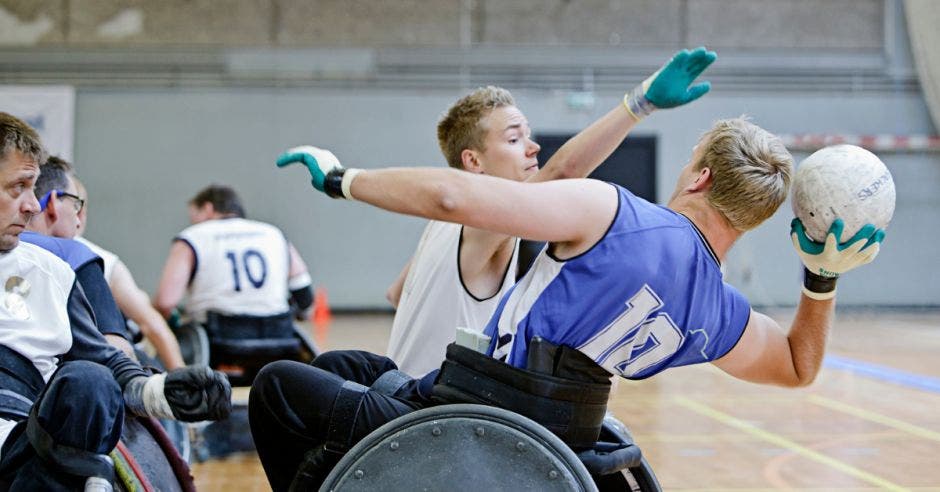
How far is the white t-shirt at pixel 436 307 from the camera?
8.73ft

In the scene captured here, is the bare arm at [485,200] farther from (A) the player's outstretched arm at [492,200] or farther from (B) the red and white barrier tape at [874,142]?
(B) the red and white barrier tape at [874,142]

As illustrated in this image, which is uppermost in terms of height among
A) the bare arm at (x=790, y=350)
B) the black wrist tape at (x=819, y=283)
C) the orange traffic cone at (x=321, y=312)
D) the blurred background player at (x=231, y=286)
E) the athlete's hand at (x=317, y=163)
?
the athlete's hand at (x=317, y=163)

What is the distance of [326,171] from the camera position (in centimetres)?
201

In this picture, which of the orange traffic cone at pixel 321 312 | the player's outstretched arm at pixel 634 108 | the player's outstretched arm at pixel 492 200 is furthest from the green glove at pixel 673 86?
the orange traffic cone at pixel 321 312

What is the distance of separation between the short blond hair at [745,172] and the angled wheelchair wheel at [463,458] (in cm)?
61

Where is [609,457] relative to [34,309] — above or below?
below

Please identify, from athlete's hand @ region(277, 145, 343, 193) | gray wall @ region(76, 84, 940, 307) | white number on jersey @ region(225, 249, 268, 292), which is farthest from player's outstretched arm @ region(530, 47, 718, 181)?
gray wall @ region(76, 84, 940, 307)

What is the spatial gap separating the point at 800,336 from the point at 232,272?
385 cm

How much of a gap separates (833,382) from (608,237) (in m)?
6.40

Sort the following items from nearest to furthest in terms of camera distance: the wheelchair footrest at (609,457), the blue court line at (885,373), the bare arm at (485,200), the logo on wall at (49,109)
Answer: the bare arm at (485,200) → the wheelchair footrest at (609,457) → the blue court line at (885,373) → the logo on wall at (49,109)

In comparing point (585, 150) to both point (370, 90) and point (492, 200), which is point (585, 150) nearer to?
point (492, 200)

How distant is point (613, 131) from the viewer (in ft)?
7.82

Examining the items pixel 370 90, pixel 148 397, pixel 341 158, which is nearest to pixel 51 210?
pixel 148 397

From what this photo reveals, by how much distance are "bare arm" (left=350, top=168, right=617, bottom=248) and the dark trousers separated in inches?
24.5
